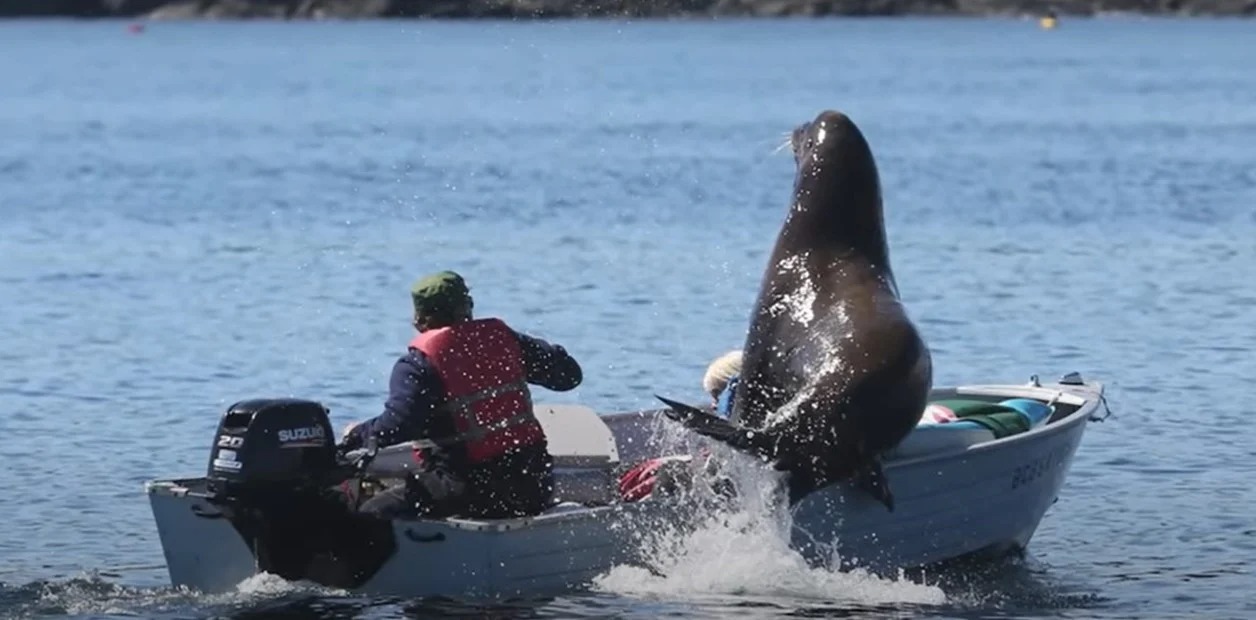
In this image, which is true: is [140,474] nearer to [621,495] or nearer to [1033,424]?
[621,495]

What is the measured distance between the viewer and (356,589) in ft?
46.8

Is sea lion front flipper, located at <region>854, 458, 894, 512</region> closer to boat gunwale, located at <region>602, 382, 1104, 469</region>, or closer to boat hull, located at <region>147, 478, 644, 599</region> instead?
boat gunwale, located at <region>602, 382, 1104, 469</region>

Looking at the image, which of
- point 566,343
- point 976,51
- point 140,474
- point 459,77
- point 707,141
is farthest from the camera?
point 976,51

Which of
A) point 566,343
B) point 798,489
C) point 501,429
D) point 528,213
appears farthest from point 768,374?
point 528,213

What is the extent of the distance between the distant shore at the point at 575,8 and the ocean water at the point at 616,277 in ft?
223

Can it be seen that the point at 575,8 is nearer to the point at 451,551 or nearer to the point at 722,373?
the point at 722,373

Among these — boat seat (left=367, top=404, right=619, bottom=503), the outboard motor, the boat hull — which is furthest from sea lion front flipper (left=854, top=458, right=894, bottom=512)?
the outboard motor

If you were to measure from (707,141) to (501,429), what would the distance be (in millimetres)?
45133

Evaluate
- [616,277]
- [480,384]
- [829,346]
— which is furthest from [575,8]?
[480,384]

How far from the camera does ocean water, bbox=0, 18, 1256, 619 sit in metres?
15.8

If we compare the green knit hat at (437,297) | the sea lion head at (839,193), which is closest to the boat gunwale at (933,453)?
the green knit hat at (437,297)

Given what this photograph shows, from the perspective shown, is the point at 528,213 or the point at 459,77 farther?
the point at 459,77

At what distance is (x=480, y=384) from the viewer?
14.2 metres

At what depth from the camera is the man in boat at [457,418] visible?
1416cm
